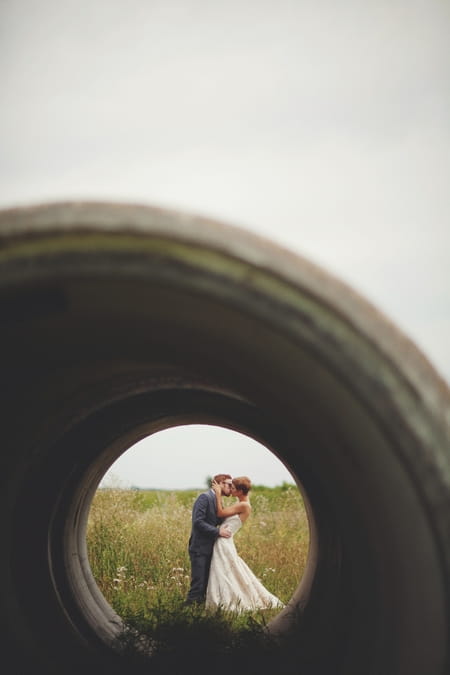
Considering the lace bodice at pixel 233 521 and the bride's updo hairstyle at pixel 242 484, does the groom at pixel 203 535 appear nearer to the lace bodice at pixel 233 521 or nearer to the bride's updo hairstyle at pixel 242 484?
the lace bodice at pixel 233 521

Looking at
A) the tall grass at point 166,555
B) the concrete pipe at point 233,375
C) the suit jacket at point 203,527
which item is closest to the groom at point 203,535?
the suit jacket at point 203,527

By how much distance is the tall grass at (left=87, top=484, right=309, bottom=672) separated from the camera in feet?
17.6

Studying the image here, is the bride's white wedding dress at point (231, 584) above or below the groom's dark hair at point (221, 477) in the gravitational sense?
below

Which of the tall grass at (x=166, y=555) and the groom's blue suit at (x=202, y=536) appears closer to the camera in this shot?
the tall grass at (x=166, y=555)

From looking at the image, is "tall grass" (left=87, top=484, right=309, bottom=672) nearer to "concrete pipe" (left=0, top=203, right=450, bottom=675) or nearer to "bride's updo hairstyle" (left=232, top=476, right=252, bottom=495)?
"bride's updo hairstyle" (left=232, top=476, right=252, bottom=495)

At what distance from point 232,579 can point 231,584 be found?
0.23 feet

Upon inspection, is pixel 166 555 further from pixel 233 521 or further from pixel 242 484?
pixel 242 484

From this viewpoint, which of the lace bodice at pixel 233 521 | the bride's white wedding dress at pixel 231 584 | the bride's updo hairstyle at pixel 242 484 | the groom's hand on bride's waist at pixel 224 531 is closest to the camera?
the bride's white wedding dress at pixel 231 584

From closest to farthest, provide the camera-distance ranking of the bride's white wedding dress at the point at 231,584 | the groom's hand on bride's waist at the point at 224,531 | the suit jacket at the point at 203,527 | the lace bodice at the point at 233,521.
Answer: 1. the bride's white wedding dress at the point at 231,584
2. the suit jacket at the point at 203,527
3. the groom's hand on bride's waist at the point at 224,531
4. the lace bodice at the point at 233,521

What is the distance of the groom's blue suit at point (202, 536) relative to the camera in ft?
24.6

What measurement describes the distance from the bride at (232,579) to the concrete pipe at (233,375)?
4091mm

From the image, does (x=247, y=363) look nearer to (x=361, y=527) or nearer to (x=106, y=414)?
(x=361, y=527)

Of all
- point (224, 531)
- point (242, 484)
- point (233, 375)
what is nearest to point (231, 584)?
point (224, 531)

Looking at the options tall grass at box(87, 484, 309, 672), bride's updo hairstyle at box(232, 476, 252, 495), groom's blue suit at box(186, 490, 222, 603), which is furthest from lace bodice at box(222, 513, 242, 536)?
tall grass at box(87, 484, 309, 672)
